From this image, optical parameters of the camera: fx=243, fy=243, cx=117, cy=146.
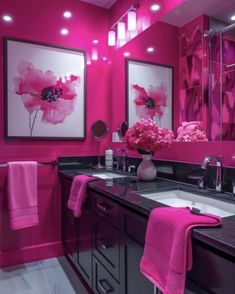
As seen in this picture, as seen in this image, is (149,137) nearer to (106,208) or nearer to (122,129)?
(106,208)

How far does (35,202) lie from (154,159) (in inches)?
43.5

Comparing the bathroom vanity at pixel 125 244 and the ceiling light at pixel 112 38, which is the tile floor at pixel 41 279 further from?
the ceiling light at pixel 112 38

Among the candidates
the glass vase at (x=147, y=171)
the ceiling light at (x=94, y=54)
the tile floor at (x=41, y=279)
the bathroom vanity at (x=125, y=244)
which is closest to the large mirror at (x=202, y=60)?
the glass vase at (x=147, y=171)

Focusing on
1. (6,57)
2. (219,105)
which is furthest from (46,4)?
(219,105)

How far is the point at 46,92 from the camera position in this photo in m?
2.30

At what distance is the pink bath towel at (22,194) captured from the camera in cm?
204

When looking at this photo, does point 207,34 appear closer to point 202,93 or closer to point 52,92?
point 202,93

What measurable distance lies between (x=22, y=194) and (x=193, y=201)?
1456 mm

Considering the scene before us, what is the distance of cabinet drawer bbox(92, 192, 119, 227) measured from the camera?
1297 mm

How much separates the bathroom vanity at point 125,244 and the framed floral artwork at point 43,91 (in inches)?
21.4

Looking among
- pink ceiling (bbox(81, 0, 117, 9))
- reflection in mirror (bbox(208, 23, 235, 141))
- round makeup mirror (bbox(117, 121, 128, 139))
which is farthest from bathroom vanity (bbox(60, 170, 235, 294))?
pink ceiling (bbox(81, 0, 117, 9))

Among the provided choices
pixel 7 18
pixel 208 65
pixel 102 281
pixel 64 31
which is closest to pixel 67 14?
pixel 64 31

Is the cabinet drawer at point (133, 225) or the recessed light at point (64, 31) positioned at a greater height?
the recessed light at point (64, 31)

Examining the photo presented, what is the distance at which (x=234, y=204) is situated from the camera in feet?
3.60
